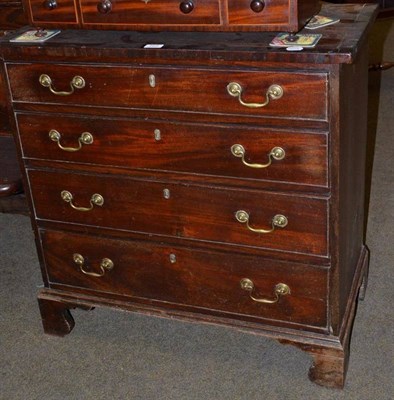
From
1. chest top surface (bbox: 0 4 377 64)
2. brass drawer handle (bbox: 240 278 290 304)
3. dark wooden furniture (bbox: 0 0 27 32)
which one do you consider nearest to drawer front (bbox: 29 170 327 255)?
brass drawer handle (bbox: 240 278 290 304)

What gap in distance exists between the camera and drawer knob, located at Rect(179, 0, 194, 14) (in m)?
1.80

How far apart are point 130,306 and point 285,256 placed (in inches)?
21.3

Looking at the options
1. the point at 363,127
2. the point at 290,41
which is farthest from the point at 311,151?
the point at 363,127

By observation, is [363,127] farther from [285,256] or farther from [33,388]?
[33,388]

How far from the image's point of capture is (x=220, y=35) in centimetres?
187

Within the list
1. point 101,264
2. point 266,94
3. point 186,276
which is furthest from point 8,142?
point 266,94

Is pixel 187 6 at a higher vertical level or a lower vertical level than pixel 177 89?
higher

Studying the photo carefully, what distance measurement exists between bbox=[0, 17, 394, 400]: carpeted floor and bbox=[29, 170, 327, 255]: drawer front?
42cm

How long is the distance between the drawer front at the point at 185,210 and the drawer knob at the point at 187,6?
17.8 inches

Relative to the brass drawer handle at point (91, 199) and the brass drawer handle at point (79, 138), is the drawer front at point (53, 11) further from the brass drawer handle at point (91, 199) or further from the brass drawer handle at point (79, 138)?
the brass drawer handle at point (91, 199)

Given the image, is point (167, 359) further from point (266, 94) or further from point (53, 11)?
point (53, 11)

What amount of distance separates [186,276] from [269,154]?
1.59 feet

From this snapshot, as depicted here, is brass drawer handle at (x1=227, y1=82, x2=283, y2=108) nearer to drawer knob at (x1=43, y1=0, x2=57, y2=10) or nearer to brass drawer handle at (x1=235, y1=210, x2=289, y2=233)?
brass drawer handle at (x1=235, y1=210, x2=289, y2=233)

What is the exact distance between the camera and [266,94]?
1766mm
